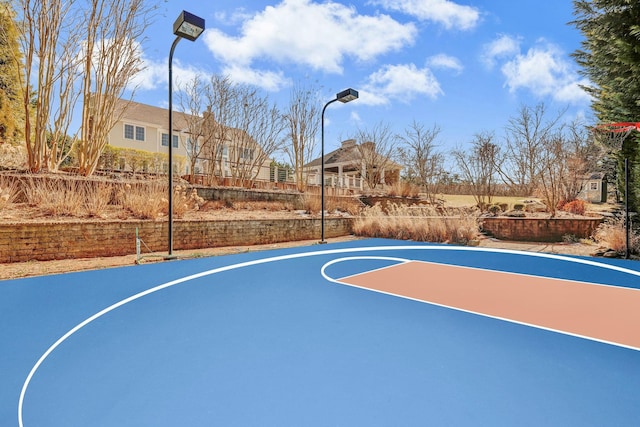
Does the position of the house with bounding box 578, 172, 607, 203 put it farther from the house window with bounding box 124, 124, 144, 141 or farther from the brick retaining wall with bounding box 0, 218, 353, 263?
the house window with bounding box 124, 124, 144, 141

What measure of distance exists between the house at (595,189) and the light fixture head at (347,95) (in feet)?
43.2

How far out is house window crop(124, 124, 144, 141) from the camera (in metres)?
24.4

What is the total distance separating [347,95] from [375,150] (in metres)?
13.2

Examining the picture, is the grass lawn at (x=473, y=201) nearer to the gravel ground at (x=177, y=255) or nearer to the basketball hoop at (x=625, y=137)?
the gravel ground at (x=177, y=255)

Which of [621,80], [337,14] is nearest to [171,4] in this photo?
[337,14]

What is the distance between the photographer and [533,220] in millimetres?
10984

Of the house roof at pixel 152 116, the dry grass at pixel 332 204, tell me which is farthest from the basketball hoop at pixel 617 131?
the house roof at pixel 152 116

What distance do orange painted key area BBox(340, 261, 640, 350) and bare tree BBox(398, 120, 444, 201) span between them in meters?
14.8

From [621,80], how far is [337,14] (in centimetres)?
744

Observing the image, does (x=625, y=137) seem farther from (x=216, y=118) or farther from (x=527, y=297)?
(x=216, y=118)

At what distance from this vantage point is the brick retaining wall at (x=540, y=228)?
406 inches

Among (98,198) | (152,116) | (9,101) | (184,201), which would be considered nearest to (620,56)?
(184,201)

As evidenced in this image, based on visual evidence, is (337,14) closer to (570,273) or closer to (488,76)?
(488,76)

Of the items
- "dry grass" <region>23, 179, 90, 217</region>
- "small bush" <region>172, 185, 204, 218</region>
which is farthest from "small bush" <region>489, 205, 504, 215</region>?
"dry grass" <region>23, 179, 90, 217</region>
